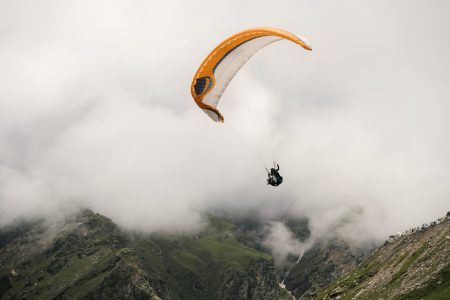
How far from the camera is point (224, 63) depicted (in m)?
37.3

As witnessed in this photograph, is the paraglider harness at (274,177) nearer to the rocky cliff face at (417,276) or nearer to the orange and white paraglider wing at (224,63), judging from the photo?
the orange and white paraglider wing at (224,63)

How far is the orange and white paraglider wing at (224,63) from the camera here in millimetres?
35734

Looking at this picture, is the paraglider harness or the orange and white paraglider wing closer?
the orange and white paraglider wing

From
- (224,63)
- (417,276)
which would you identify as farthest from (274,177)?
(417,276)

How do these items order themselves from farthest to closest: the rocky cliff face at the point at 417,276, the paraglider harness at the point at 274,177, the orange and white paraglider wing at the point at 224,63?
the rocky cliff face at the point at 417,276 → the paraglider harness at the point at 274,177 → the orange and white paraglider wing at the point at 224,63

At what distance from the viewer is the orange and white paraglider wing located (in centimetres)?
3573

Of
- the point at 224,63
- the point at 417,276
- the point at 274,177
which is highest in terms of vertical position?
the point at 417,276

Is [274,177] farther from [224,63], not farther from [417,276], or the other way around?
[417,276]

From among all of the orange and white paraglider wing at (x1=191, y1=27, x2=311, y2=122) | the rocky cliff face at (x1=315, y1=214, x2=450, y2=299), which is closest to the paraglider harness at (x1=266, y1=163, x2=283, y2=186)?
the orange and white paraglider wing at (x1=191, y1=27, x2=311, y2=122)

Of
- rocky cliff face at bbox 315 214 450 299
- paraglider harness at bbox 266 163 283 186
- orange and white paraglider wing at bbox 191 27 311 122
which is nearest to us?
orange and white paraglider wing at bbox 191 27 311 122

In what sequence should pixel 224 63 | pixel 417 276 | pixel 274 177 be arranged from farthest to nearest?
pixel 417 276 < pixel 224 63 < pixel 274 177

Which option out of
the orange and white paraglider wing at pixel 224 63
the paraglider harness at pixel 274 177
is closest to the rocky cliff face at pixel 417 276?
the paraglider harness at pixel 274 177

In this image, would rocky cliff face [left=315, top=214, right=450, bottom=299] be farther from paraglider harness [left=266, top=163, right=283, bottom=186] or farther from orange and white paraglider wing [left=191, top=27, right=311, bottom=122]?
orange and white paraglider wing [left=191, top=27, right=311, bottom=122]

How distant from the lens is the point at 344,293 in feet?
261
